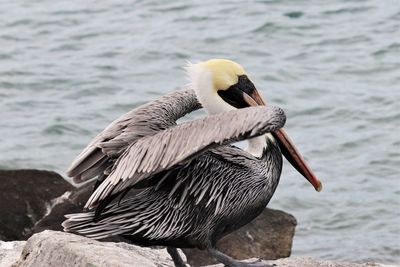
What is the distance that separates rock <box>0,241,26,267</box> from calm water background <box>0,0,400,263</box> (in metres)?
3.45

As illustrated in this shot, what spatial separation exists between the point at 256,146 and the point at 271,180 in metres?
0.24

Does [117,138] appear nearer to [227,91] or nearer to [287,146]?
[227,91]

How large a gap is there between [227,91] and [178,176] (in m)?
0.74

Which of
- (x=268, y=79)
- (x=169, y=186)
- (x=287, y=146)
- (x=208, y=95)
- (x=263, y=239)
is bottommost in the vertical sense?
(x=268, y=79)

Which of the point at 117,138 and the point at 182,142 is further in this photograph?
the point at 117,138

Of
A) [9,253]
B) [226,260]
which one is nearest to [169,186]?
[226,260]

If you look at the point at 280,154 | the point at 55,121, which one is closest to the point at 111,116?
the point at 55,121

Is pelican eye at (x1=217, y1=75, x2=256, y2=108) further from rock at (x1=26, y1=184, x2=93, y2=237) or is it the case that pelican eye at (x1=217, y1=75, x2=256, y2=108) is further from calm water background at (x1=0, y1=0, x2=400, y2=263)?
calm water background at (x1=0, y1=0, x2=400, y2=263)

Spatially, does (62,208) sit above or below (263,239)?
above

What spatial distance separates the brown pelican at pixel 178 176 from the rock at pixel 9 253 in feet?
1.06

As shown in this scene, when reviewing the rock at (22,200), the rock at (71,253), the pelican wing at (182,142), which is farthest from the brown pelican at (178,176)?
the rock at (22,200)

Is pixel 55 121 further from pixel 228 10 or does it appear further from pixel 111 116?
pixel 228 10

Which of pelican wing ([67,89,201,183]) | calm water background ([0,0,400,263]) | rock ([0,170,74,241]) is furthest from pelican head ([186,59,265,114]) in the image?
calm water background ([0,0,400,263])

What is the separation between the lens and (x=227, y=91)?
19.4 ft
